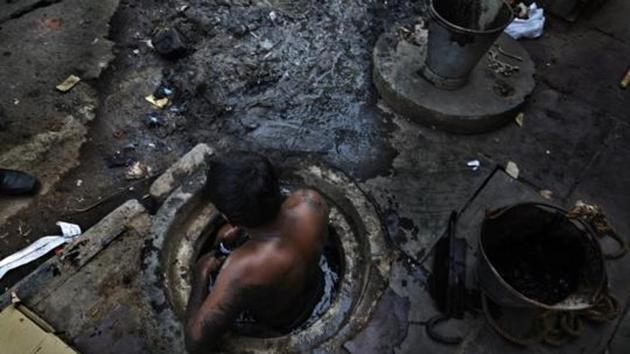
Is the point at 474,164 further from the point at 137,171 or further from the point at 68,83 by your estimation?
the point at 68,83

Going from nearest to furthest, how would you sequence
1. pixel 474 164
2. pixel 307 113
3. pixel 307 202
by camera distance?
1. pixel 307 202
2. pixel 474 164
3. pixel 307 113

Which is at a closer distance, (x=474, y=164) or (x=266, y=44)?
(x=474, y=164)

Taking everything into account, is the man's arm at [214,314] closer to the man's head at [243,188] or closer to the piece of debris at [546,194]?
the man's head at [243,188]

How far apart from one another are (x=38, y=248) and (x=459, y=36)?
12.2ft

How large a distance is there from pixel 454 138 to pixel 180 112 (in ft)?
8.49

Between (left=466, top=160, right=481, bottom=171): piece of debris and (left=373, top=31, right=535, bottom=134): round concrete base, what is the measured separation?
1.20 ft

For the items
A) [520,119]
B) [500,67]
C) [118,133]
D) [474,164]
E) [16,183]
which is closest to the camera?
[16,183]

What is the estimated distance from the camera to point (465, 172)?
14.5ft

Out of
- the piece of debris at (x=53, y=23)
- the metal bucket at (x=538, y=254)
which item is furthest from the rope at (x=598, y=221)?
the piece of debris at (x=53, y=23)

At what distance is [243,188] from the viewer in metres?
2.61

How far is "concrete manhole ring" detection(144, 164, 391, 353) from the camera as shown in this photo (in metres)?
3.44

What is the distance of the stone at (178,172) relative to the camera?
13.1 feet

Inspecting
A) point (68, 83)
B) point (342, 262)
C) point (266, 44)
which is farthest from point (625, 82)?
point (68, 83)

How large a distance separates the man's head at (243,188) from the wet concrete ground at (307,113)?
1535mm
